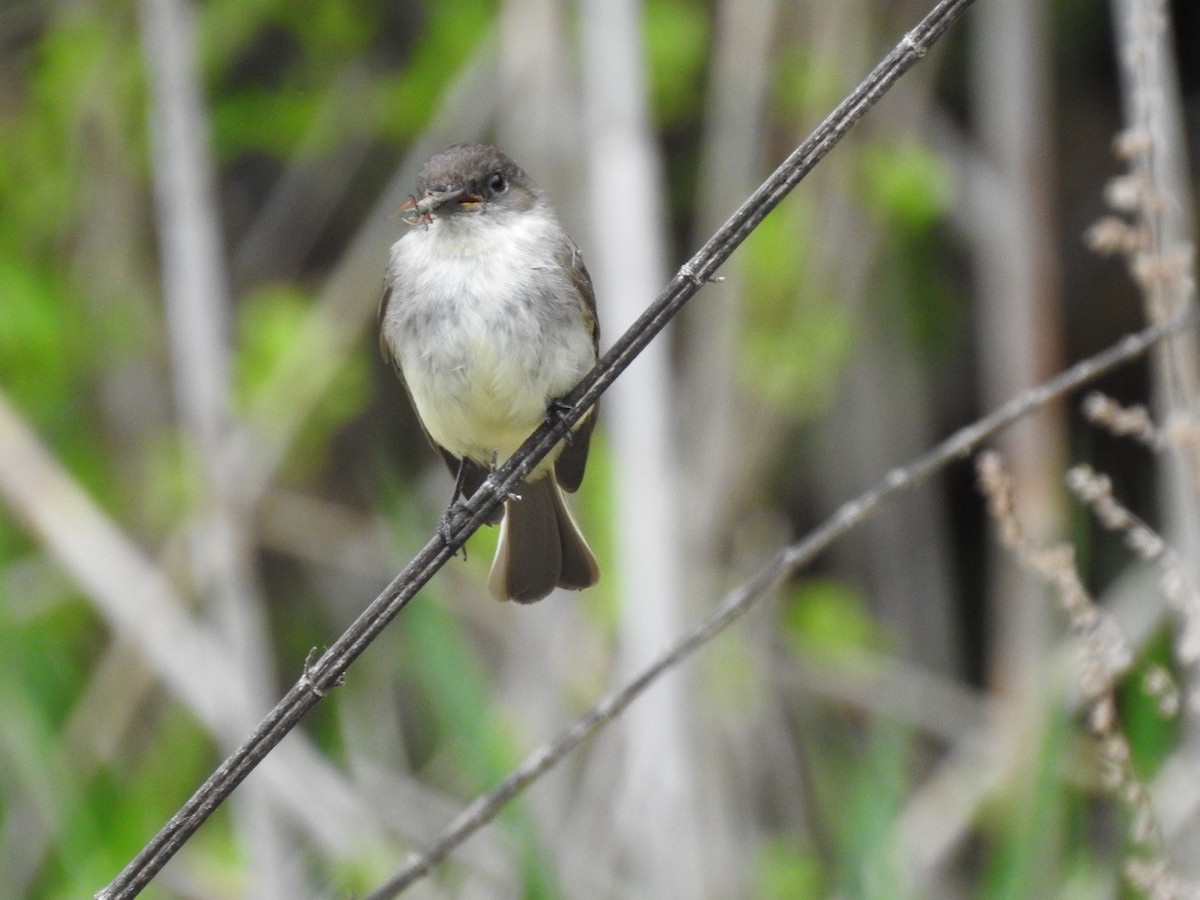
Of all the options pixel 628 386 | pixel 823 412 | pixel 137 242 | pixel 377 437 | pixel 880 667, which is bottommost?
pixel 880 667

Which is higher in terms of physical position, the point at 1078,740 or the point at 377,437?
the point at 377,437

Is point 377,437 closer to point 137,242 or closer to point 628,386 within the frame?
point 137,242

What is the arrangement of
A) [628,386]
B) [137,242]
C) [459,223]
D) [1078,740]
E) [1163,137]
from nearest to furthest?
[459,223]
[1163,137]
[628,386]
[1078,740]
[137,242]

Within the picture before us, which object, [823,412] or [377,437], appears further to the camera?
[377,437]

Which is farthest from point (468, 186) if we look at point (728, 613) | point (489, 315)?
point (728, 613)

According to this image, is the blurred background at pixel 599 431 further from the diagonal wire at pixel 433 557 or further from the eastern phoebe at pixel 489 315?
the diagonal wire at pixel 433 557

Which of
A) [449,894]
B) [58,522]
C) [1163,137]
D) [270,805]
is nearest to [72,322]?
[58,522]

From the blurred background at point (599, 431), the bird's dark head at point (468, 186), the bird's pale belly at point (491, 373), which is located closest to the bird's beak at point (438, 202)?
the bird's dark head at point (468, 186)
